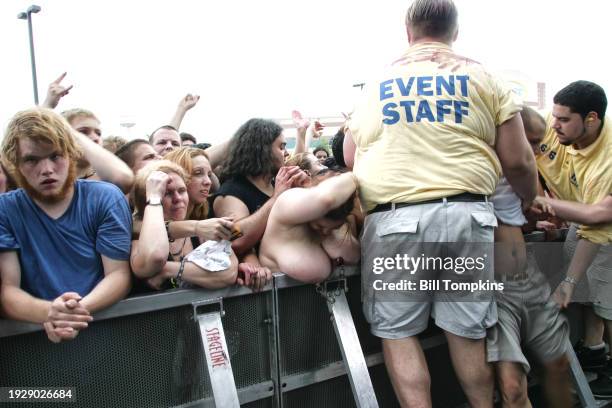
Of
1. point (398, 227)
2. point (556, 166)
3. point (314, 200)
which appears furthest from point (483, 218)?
point (556, 166)

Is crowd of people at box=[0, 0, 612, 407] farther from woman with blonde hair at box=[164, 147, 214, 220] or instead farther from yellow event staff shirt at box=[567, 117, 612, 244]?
yellow event staff shirt at box=[567, 117, 612, 244]

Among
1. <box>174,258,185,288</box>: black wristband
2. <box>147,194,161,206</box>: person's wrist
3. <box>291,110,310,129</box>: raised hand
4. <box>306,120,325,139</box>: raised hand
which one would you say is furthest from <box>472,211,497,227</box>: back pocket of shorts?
<box>306,120,325,139</box>: raised hand

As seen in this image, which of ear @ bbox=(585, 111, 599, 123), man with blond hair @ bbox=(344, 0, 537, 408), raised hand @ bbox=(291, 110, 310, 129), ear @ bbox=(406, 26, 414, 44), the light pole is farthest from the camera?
the light pole

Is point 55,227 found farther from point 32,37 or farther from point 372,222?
point 32,37

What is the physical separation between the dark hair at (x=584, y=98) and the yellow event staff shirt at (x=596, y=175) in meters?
0.16

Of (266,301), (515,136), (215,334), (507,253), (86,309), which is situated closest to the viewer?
(86,309)

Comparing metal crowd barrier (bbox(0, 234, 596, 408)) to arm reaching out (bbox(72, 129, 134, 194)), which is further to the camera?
arm reaching out (bbox(72, 129, 134, 194))

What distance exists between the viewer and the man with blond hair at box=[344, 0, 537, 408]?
2.32 meters

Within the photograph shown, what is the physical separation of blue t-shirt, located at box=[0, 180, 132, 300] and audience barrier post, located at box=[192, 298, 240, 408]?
17.0 inches

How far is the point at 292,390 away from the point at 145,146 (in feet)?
6.32

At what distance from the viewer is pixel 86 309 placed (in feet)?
6.07

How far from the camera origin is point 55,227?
2047 mm

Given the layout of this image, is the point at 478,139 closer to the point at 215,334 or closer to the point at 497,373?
the point at 497,373

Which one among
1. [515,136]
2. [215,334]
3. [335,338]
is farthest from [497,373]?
[215,334]
